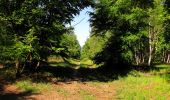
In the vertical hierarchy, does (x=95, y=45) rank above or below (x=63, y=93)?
above

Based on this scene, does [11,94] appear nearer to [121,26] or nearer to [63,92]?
[63,92]

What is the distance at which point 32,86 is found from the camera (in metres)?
23.9

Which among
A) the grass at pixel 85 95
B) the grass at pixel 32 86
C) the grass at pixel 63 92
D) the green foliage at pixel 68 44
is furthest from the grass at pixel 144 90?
the green foliage at pixel 68 44

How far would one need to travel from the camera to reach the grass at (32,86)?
73.9 feet

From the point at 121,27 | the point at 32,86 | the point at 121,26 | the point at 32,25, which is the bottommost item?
the point at 32,86

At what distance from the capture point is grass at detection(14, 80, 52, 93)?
2252 centimetres

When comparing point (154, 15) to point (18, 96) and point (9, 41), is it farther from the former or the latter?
point (18, 96)

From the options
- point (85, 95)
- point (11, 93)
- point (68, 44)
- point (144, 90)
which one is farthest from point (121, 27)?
point (11, 93)

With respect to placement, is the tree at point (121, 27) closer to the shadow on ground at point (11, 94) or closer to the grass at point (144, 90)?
the grass at point (144, 90)

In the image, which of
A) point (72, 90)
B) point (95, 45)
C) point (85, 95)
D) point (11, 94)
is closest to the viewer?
point (11, 94)

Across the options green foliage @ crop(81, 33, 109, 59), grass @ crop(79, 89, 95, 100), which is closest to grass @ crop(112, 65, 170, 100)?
grass @ crop(79, 89, 95, 100)

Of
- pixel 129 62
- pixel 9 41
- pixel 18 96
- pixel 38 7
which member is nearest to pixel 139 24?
pixel 129 62

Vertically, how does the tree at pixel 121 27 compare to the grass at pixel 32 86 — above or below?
above

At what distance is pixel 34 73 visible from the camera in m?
30.3
